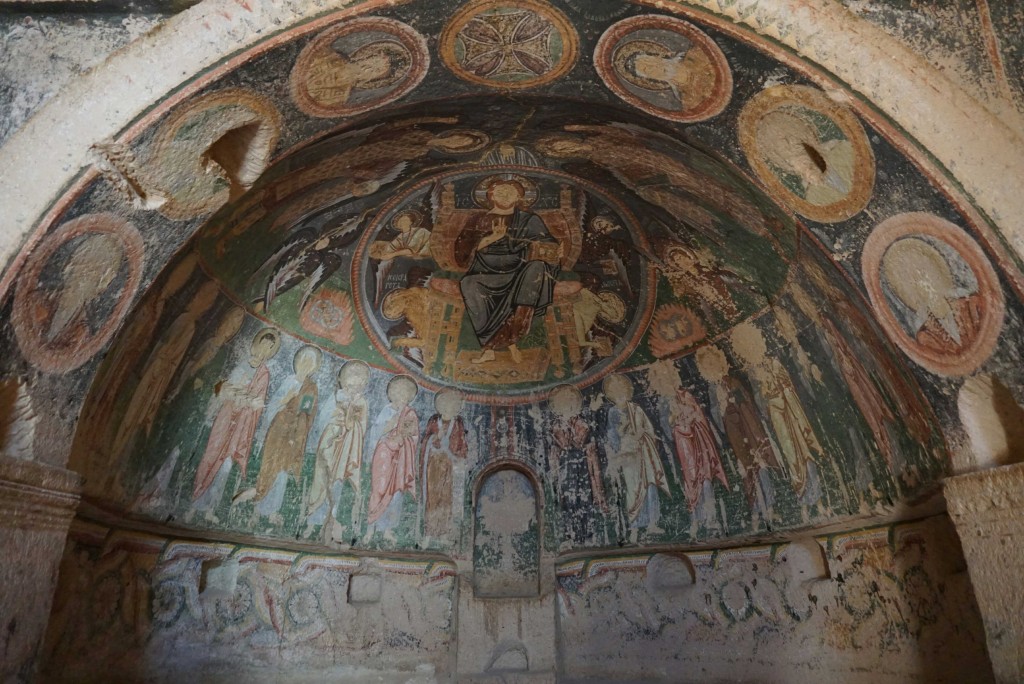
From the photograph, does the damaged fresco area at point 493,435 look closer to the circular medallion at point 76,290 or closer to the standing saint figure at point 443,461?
the standing saint figure at point 443,461

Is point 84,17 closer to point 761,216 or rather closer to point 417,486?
point 761,216

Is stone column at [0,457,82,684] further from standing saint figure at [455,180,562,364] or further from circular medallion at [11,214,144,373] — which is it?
standing saint figure at [455,180,562,364]

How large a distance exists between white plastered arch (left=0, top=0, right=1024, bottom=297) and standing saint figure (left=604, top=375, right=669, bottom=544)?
16.8 feet

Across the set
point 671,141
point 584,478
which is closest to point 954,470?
point 671,141

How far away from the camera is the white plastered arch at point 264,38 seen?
4.10 m

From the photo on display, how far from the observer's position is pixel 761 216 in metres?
6.05

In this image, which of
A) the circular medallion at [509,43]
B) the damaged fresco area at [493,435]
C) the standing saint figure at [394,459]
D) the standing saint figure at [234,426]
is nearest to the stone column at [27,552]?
the damaged fresco area at [493,435]

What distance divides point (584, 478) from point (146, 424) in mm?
4990

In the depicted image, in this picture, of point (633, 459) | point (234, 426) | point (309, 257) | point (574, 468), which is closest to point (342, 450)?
point (234, 426)

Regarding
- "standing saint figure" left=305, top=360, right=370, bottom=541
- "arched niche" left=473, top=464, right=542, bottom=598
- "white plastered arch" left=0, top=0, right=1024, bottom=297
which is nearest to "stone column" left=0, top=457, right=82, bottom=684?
"white plastered arch" left=0, top=0, right=1024, bottom=297

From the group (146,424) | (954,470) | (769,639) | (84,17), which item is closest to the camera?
(84,17)

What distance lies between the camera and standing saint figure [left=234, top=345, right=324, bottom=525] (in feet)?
26.1

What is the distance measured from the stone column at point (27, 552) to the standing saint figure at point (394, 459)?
4153mm

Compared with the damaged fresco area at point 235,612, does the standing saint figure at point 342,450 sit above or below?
above
